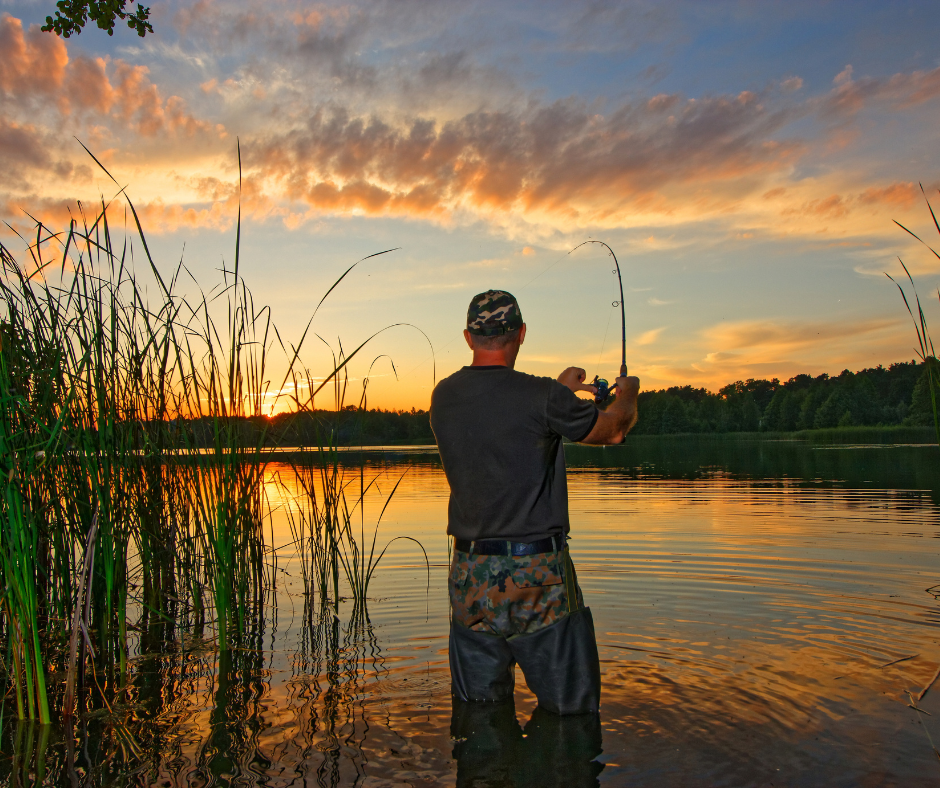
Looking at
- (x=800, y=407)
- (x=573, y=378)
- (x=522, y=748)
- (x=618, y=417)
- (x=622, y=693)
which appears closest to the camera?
(x=618, y=417)

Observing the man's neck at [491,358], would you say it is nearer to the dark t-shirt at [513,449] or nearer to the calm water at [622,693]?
the dark t-shirt at [513,449]

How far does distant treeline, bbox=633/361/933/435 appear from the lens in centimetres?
9856

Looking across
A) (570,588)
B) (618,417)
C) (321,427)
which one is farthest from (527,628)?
(321,427)

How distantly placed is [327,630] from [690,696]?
108 inches

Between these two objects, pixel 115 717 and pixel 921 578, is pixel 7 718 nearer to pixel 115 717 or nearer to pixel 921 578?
pixel 115 717

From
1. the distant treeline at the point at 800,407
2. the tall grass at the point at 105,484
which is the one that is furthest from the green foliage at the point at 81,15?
the distant treeline at the point at 800,407

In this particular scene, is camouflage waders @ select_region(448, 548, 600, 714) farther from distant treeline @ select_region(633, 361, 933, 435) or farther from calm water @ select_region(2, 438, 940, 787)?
distant treeline @ select_region(633, 361, 933, 435)

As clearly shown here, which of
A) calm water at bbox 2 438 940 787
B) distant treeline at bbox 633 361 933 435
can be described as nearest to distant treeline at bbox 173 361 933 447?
distant treeline at bbox 633 361 933 435

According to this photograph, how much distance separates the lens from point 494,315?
3.37 metres

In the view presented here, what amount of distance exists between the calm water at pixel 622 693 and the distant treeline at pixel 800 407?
89429 mm

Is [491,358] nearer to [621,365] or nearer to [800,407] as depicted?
[621,365]

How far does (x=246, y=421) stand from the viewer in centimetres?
495

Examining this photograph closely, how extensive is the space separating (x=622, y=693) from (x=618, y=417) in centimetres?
178

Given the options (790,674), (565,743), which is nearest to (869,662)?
(790,674)
